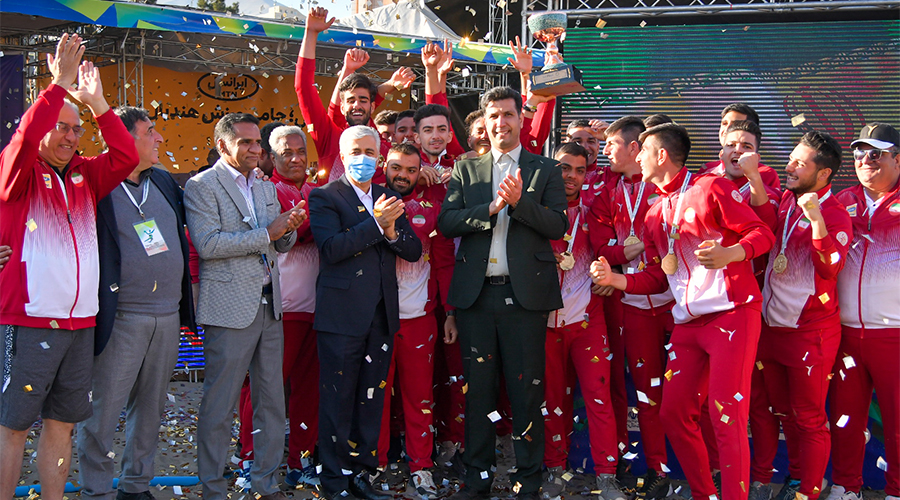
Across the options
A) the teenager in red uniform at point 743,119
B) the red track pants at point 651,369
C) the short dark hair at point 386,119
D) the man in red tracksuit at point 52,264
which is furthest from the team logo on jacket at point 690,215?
the man in red tracksuit at point 52,264

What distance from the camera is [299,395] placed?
4918mm

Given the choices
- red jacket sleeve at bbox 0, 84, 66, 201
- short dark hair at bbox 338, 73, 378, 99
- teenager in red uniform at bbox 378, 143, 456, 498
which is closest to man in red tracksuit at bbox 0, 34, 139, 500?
red jacket sleeve at bbox 0, 84, 66, 201

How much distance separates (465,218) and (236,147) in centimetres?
146

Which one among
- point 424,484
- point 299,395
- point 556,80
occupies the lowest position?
point 424,484

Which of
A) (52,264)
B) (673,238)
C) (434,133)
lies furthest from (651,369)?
(52,264)

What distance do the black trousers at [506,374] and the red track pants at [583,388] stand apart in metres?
0.35

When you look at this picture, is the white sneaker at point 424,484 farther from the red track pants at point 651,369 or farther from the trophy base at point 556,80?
the trophy base at point 556,80

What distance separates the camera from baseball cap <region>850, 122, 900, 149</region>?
14.7 feet

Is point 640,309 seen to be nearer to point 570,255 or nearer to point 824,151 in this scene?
point 570,255

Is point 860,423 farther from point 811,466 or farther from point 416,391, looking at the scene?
point 416,391

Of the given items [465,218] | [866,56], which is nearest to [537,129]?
[465,218]

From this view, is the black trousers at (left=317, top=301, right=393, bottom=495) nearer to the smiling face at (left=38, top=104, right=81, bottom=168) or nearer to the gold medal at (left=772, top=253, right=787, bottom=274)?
the smiling face at (left=38, top=104, right=81, bottom=168)

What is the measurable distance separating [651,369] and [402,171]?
6.90 ft

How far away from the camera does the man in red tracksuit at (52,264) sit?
3459 mm
